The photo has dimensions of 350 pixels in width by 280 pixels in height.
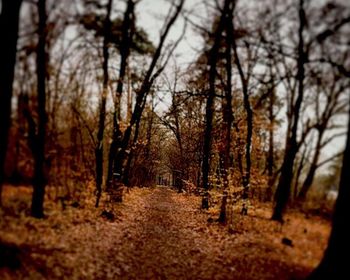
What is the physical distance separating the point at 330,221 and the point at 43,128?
785 cm

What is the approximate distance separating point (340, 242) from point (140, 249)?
18.2ft

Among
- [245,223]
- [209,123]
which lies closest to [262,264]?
[245,223]

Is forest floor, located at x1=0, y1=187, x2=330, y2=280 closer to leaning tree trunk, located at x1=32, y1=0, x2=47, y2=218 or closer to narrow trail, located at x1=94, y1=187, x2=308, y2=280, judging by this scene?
narrow trail, located at x1=94, y1=187, x2=308, y2=280

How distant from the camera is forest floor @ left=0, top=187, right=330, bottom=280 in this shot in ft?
25.4

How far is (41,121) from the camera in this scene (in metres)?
10.3

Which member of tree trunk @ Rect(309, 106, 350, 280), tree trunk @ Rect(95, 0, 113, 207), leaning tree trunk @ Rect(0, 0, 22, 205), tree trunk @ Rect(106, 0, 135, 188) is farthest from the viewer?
tree trunk @ Rect(106, 0, 135, 188)

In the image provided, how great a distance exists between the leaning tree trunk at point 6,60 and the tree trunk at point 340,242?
7.15m

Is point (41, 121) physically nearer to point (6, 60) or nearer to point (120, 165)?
point (6, 60)

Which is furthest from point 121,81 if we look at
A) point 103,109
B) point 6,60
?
point 6,60

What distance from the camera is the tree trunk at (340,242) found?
24.1 ft

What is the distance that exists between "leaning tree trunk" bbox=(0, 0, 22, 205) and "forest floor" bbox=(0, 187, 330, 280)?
4.60ft

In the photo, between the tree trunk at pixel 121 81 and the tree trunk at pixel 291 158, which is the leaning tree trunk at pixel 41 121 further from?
the tree trunk at pixel 291 158

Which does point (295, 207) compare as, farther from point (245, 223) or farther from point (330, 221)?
point (245, 223)

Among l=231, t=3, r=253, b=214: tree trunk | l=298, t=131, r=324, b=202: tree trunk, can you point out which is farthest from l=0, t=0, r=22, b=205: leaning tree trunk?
l=231, t=3, r=253, b=214: tree trunk
